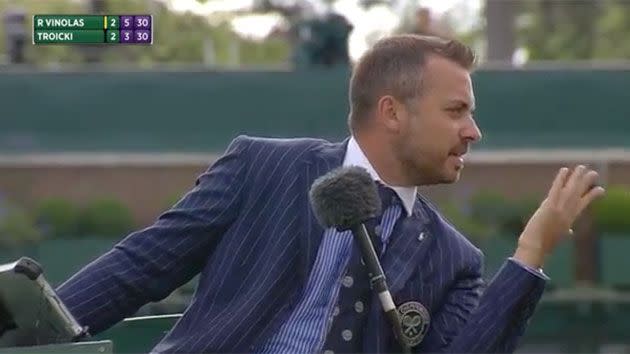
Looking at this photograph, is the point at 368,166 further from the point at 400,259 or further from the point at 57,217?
the point at 57,217

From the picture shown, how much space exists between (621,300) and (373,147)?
288 inches

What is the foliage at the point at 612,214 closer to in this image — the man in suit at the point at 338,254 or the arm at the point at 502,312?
the man in suit at the point at 338,254

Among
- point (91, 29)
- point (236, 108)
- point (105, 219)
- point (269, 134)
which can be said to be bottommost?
point (105, 219)

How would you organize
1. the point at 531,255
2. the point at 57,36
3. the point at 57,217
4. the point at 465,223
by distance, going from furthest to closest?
the point at 57,217 → the point at 465,223 → the point at 57,36 → the point at 531,255

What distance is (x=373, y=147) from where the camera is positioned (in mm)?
3871

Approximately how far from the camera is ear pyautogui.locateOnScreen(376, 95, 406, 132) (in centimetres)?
382

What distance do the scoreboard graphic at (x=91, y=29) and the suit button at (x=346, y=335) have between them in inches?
41.4

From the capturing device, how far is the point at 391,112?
3830 mm

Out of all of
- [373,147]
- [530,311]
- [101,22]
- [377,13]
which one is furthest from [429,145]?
[377,13]

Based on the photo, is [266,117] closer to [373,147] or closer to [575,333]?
[575,333]

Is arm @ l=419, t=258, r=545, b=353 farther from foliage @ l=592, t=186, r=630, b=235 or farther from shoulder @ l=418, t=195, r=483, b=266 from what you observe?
foliage @ l=592, t=186, r=630, b=235

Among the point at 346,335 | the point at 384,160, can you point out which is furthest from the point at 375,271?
the point at 384,160

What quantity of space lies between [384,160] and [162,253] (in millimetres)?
499

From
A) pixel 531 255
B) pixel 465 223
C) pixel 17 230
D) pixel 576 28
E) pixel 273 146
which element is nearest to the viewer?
pixel 531 255
